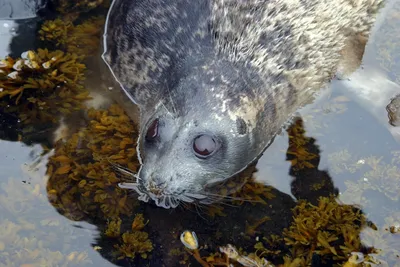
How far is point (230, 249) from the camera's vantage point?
377 cm

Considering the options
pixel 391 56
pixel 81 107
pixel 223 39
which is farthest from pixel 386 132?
pixel 81 107

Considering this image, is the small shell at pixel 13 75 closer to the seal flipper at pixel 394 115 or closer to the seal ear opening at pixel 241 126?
the seal ear opening at pixel 241 126

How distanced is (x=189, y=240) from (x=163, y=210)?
11.4 inches

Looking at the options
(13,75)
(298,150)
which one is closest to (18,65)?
(13,75)

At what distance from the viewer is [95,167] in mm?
4086

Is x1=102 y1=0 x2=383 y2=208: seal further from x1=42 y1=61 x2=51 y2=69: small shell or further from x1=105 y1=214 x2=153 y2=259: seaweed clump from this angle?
x1=42 y1=61 x2=51 y2=69: small shell

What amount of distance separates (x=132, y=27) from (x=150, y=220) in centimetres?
155

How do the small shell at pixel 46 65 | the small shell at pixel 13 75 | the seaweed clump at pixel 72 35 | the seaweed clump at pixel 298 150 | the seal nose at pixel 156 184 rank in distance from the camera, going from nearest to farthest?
the seal nose at pixel 156 184
the seaweed clump at pixel 298 150
the small shell at pixel 13 75
the small shell at pixel 46 65
the seaweed clump at pixel 72 35

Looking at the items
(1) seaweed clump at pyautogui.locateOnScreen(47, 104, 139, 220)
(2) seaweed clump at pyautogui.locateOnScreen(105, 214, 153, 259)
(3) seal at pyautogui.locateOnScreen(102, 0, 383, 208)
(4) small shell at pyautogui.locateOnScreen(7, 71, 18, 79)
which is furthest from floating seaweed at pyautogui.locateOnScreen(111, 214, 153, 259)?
(4) small shell at pyautogui.locateOnScreen(7, 71, 18, 79)

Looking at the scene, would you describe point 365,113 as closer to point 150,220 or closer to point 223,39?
point 223,39

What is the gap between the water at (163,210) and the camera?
371 centimetres

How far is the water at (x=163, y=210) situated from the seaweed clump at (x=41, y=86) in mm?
65

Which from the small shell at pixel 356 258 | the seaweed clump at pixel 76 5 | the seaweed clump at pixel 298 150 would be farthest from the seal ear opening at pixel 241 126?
the seaweed clump at pixel 76 5

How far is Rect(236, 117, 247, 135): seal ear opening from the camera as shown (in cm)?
382
